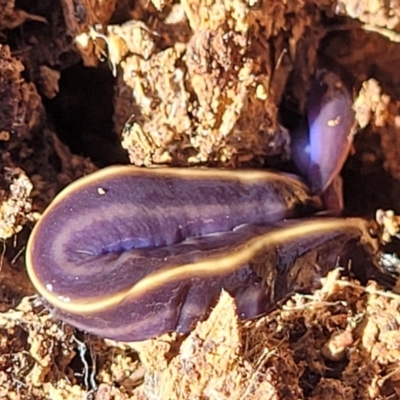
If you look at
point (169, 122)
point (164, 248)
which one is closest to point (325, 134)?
point (169, 122)

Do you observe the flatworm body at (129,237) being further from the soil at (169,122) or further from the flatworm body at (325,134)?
the flatworm body at (325,134)

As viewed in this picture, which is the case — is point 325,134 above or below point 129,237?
above

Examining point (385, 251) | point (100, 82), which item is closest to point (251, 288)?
point (385, 251)

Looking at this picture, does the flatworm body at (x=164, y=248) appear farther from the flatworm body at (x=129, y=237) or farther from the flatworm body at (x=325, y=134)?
the flatworm body at (x=325, y=134)

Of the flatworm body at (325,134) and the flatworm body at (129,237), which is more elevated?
the flatworm body at (325,134)

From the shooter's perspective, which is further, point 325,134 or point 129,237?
point 325,134

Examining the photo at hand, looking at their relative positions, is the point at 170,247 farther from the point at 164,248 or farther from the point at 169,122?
the point at 169,122

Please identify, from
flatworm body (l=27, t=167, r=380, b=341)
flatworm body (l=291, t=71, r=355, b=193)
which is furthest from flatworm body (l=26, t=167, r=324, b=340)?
flatworm body (l=291, t=71, r=355, b=193)

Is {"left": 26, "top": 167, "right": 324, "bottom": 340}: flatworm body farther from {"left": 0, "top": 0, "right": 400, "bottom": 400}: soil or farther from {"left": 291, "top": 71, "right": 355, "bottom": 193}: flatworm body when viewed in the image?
{"left": 291, "top": 71, "right": 355, "bottom": 193}: flatworm body

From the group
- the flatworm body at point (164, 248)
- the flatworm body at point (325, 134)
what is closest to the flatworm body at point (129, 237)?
the flatworm body at point (164, 248)

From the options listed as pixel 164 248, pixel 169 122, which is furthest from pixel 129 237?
pixel 169 122

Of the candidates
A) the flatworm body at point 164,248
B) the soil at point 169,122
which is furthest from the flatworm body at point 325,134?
the flatworm body at point 164,248

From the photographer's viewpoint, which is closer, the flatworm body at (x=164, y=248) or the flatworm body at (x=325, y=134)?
the flatworm body at (x=164, y=248)
